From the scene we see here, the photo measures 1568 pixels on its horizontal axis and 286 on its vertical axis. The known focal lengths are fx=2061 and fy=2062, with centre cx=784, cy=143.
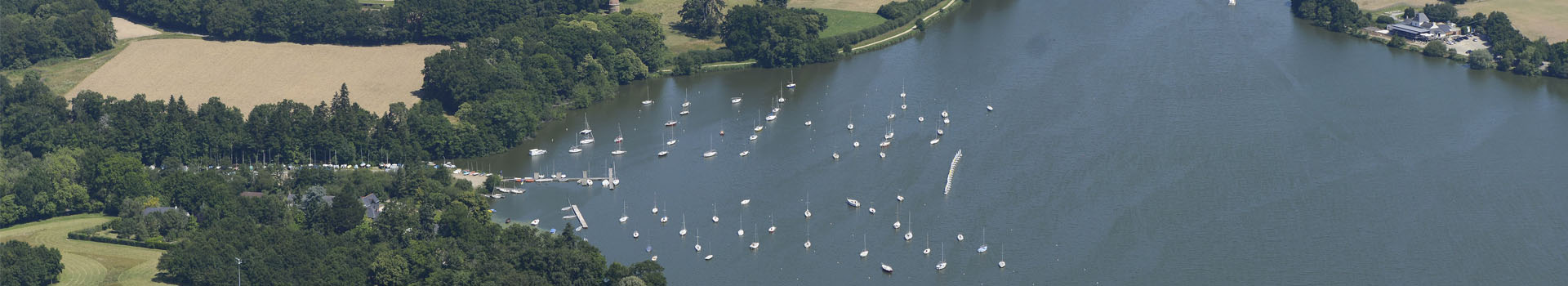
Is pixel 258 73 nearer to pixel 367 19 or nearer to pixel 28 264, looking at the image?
pixel 367 19

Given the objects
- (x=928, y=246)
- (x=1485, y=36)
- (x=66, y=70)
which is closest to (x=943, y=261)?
(x=928, y=246)

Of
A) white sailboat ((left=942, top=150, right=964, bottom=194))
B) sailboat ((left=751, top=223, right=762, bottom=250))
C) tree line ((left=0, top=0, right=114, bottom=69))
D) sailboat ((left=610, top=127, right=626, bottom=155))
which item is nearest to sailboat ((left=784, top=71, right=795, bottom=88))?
sailboat ((left=610, top=127, right=626, bottom=155))

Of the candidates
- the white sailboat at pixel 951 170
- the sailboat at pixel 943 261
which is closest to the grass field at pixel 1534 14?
the white sailboat at pixel 951 170

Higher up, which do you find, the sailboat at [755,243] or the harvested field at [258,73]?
the harvested field at [258,73]

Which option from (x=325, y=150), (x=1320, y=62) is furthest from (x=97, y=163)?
(x=1320, y=62)

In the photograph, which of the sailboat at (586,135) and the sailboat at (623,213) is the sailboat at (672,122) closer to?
the sailboat at (586,135)

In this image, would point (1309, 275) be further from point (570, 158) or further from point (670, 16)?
point (670, 16)

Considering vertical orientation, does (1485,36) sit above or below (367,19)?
below
